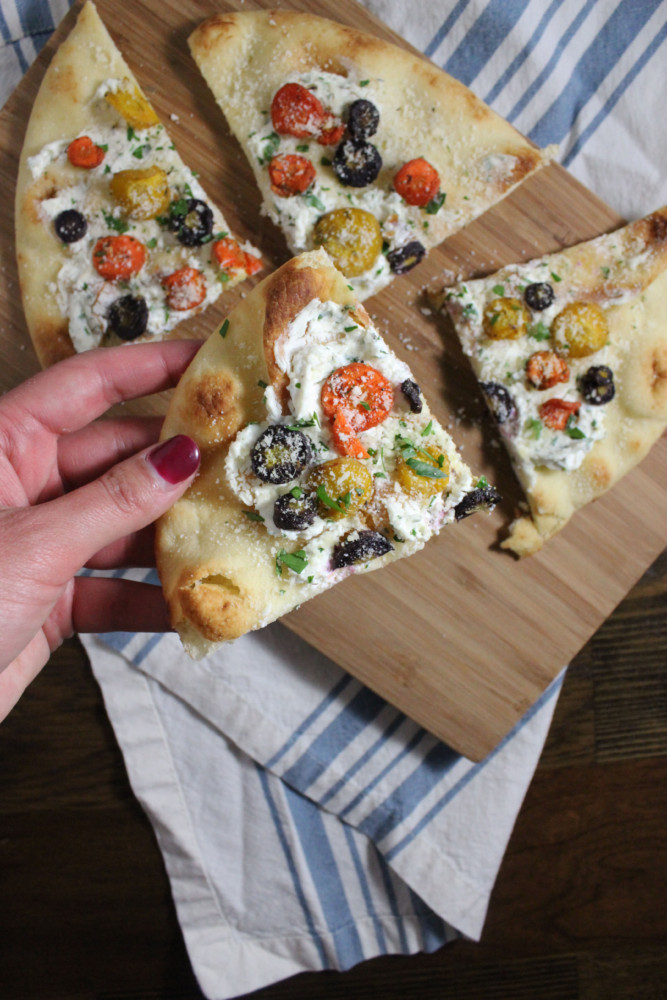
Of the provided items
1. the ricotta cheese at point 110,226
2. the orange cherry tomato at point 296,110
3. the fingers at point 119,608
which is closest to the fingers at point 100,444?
the ricotta cheese at point 110,226

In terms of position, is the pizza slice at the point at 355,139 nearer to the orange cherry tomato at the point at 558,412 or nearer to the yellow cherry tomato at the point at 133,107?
the yellow cherry tomato at the point at 133,107

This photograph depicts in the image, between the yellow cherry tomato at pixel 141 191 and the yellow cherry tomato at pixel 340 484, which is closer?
the yellow cherry tomato at pixel 340 484

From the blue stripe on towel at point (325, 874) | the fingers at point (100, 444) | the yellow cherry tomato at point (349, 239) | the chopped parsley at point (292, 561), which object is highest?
the yellow cherry tomato at point (349, 239)

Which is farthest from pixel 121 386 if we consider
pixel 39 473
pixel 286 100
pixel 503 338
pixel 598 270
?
pixel 598 270

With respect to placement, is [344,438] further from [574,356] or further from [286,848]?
[286,848]

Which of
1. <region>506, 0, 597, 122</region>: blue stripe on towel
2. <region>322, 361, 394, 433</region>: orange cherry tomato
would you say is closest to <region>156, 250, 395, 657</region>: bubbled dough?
<region>322, 361, 394, 433</region>: orange cherry tomato

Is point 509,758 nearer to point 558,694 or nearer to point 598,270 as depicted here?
point 558,694
